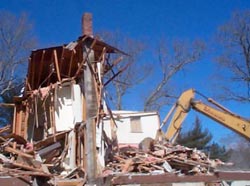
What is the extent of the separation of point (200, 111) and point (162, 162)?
514 cm

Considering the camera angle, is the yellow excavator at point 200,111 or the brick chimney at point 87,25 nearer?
the brick chimney at point 87,25

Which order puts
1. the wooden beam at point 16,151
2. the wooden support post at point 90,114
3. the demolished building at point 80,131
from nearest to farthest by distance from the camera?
1. the wooden beam at point 16,151
2. the demolished building at point 80,131
3. the wooden support post at point 90,114

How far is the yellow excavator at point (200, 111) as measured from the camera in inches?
727

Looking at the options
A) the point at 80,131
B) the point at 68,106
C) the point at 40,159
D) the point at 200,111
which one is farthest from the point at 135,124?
the point at 40,159

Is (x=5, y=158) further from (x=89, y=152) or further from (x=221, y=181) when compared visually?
(x=221, y=181)

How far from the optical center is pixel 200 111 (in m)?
19.4

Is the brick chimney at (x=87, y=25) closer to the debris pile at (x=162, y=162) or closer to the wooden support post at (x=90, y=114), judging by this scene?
the wooden support post at (x=90, y=114)

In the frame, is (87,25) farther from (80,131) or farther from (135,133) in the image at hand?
(135,133)

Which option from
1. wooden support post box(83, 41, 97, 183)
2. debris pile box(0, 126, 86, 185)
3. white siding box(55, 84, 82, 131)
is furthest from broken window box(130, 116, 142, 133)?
wooden support post box(83, 41, 97, 183)

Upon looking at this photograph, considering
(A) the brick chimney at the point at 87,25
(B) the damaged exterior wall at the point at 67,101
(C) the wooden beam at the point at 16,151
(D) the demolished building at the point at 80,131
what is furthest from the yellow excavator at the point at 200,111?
(C) the wooden beam at the point at 16,151

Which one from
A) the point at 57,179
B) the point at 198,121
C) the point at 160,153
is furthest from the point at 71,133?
the point at 198,121

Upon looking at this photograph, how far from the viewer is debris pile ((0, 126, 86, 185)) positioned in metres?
11.7

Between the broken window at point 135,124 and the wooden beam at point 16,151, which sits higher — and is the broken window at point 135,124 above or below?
above

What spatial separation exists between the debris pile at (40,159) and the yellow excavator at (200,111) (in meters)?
5.98
